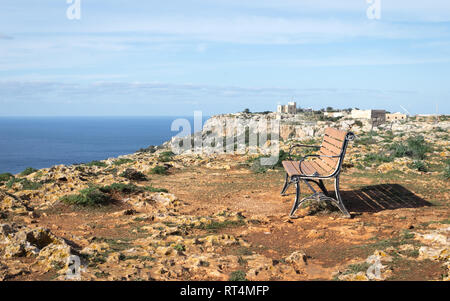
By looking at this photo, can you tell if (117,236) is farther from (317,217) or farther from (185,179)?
(185,179)

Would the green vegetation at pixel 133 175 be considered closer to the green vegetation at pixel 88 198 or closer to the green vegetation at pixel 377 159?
the green vegetation at pixel 88 198

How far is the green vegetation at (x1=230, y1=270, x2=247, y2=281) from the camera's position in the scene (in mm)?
4301

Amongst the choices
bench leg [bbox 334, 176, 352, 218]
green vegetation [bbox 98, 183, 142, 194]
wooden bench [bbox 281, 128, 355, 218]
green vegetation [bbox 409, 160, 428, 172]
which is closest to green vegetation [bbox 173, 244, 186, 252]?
wooden bench [bbox 281, 128, 355, 218]

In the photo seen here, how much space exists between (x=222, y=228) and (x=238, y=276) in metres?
2.20

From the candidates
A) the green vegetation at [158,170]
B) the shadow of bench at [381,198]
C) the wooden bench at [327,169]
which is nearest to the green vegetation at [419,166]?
the shadow of bench at [381,198]

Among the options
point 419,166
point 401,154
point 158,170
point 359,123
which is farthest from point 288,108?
point 158,170

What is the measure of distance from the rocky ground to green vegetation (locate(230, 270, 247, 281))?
0.01m

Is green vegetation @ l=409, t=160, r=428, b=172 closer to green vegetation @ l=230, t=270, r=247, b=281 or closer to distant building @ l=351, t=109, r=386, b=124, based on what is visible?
green vegetation @ l=230, t=270, r=247, b=281

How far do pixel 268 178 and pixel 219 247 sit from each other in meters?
5.67

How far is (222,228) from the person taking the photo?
6.55 meters

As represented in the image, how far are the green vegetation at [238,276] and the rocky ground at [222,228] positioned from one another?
11 mm

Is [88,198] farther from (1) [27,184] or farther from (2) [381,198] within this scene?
(2) [381,198]
